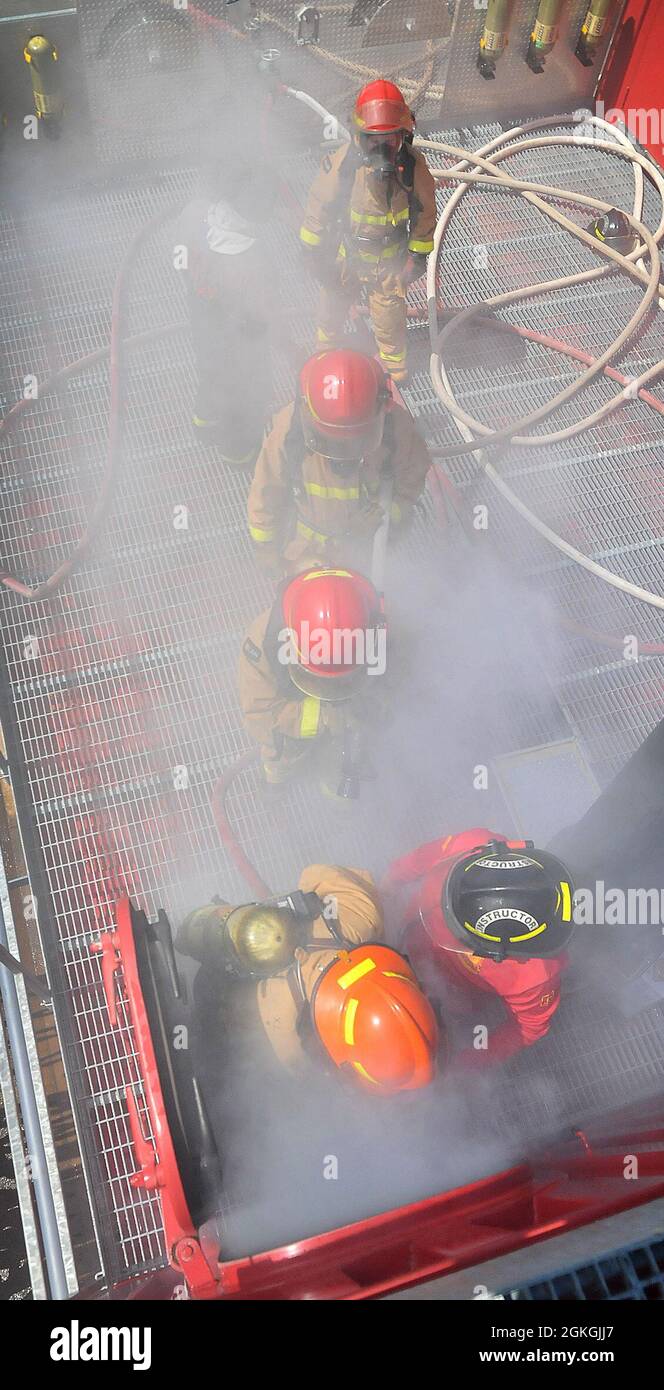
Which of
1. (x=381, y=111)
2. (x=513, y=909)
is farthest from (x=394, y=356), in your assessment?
(x=513, y=909)

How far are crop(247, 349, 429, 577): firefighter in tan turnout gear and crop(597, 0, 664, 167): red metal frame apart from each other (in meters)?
4.31

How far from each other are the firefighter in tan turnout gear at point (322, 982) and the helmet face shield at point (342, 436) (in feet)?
7.14

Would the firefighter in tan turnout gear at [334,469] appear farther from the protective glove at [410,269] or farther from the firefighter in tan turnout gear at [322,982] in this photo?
the firefighter in tan turnout gear at [322,982]

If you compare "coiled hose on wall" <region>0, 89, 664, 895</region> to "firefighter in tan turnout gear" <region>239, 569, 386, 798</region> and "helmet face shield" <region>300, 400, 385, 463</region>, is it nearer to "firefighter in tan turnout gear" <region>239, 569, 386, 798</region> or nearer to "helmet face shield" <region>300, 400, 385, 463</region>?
"firefighter in tan turnout gear" <region>239, 569, 386, 798</region>

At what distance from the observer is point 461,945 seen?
360cm

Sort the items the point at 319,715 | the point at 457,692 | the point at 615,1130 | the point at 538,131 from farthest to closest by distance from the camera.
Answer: the point at 538,131
the point at 457,692
the point at 319,715
the point at 615,1130

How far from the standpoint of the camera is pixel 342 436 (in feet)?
15.0

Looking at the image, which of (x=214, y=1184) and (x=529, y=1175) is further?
(x=529, y=1175)

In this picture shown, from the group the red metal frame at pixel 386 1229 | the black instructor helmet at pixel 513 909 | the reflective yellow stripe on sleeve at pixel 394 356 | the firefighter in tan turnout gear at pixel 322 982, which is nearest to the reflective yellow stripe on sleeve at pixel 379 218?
the reflective yellow stripe on sleeve at pixel 394 356

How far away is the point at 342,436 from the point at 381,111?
242cm

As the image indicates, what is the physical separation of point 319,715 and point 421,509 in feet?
7.15
